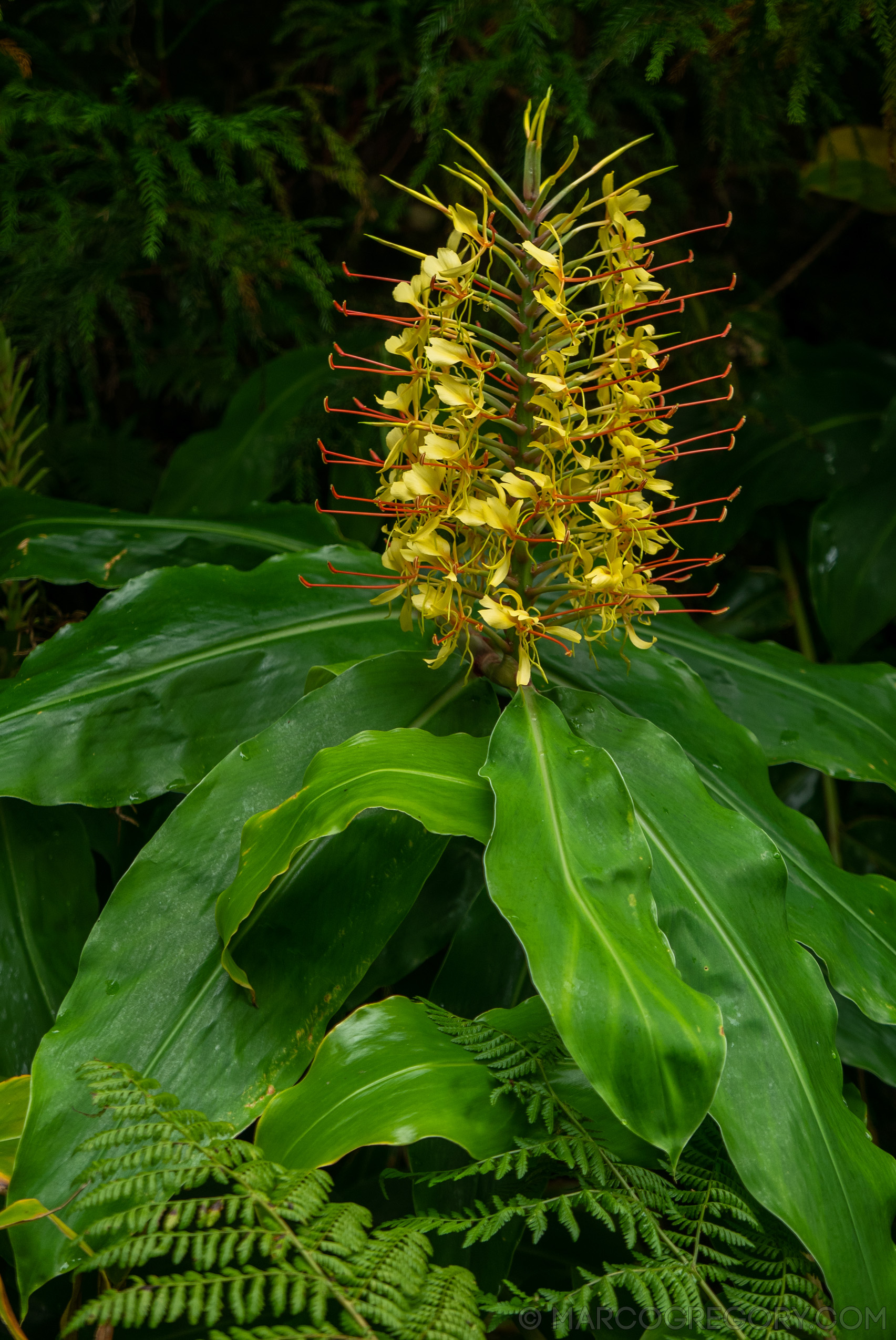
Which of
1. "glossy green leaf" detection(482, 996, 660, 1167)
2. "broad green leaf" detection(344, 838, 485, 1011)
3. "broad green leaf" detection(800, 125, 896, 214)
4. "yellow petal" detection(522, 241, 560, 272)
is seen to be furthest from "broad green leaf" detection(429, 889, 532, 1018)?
"broad green leaf" detection(800, 125, 896, 214)

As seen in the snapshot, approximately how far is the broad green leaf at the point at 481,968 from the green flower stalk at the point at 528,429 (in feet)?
1.17

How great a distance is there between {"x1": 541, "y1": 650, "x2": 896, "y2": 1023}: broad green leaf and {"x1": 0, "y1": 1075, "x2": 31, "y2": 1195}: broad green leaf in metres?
0.73

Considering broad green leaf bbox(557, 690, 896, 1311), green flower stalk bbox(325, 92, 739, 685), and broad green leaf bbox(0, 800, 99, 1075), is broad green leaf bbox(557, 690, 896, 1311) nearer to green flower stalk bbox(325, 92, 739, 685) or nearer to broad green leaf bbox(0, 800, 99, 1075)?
green flower stalk bbox(325, 92, 739, 685)

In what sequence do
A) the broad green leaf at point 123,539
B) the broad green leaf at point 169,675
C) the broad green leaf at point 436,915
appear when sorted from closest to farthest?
the broad green leaf at point 169,675 < the broad green leaf at point 436,915 < the broad green leaf at point 123,539

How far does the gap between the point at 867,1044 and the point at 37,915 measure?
1.02m

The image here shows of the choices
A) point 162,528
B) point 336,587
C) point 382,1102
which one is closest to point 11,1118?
point 382,1102

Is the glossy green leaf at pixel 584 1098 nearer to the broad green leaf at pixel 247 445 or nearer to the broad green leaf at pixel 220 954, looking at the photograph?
the broad green leaf at pixel 220 954

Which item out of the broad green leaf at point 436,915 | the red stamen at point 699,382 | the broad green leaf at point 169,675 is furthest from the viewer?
the broad green leaf at point 436,915

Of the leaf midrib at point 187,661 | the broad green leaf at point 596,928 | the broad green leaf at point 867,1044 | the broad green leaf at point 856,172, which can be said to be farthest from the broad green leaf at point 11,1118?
the broad green leaf at point 856,172

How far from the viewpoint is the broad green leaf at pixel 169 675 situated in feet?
3.30

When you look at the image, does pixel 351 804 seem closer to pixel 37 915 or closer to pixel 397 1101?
pixel 397 1101

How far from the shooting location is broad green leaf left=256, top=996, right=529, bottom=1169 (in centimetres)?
75

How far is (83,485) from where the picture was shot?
1.98 m

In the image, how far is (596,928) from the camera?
0.76 metres
